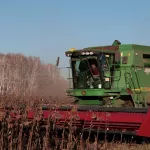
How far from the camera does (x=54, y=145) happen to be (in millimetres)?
5719

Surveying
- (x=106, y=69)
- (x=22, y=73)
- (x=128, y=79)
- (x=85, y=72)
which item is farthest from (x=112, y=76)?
(x=22, y=73)

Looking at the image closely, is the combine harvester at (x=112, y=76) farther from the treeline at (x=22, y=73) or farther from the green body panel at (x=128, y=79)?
the treeline at (x=22, y=73)

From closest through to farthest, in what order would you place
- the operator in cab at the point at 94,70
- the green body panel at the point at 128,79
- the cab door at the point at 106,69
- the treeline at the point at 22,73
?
1. the green body panel at the point at 128,79
2. the cab door at the point at 106,69
3. the operator in cab at the point at 94,70
4. the treeline at the point at 22,73

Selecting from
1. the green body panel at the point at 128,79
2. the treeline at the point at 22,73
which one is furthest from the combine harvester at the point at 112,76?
the treeline at the point at 22,73

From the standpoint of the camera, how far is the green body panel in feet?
29.2

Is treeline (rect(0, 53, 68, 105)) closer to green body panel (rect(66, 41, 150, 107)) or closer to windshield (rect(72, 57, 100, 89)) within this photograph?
windshield (rect(72, 57, 100, 89))

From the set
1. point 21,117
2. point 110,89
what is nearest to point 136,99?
point 110,89

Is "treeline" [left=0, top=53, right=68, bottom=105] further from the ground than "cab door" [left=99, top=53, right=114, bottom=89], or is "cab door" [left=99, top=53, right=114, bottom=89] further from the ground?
"treeline" [left=0, top=53, right=68, bottom=105]

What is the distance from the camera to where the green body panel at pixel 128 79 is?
889 cm

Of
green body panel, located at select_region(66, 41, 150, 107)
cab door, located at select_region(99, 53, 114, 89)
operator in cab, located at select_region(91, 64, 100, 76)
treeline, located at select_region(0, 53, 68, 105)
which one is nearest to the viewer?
green body panel, located at select_region(66, 41, 150, 107)

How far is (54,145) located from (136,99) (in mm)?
3809

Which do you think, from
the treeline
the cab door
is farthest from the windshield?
the treeline

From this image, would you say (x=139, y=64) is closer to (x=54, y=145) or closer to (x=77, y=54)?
(x=77, y=54)

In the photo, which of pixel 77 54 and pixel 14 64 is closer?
pixel 77 54
